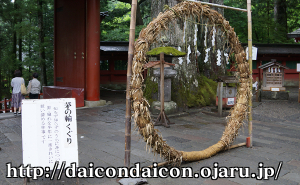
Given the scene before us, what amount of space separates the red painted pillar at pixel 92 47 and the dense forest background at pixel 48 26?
483 cm

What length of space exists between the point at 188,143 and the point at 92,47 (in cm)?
613

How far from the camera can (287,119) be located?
776cm

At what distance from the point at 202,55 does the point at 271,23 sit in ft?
32.1

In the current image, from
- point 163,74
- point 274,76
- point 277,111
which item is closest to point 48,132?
point 163,74

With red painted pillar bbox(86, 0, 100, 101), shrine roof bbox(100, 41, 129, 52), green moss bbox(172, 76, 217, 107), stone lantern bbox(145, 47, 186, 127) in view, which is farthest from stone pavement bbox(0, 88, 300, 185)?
shrine roof bbox(100, 41, 129, 52)

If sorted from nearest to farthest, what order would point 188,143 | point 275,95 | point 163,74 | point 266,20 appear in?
point 188,143 < point 163,74 < point 275,95 < point 266,20

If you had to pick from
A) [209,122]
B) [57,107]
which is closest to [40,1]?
[209,122]

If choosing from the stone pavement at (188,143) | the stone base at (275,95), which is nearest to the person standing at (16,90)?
the stone pavement at (188,143)

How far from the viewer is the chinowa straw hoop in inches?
128

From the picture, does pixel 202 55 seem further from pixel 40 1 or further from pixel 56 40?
pixel 40 1

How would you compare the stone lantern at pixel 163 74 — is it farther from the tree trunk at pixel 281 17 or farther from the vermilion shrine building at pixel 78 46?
the tree trunk at pixel 281 17

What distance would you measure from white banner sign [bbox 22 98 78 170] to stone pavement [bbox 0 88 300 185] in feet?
1.33

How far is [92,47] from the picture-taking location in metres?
9.67

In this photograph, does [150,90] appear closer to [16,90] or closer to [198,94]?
[198,94]
